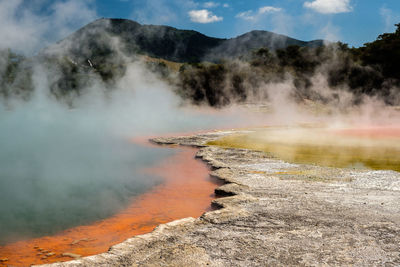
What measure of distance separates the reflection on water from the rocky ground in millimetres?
2465

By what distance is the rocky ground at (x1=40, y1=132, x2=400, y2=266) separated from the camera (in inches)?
173

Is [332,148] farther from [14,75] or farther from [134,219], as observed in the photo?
[14,75]

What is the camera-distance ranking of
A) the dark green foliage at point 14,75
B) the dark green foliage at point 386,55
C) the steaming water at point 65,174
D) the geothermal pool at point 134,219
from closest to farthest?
1. the geothermal pool at point 134,219
2. the steaming water at point 65,174
3. the dark green foliage at point 386,55
4. the dark green foliage at point 14,75

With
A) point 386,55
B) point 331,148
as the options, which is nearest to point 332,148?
point 331,148

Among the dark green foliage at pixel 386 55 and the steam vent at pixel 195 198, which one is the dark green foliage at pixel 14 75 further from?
the dark green foliage at pixel 386 55

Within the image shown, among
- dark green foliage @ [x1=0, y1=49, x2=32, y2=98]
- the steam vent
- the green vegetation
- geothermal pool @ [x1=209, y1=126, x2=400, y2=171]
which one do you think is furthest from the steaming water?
the green vegetation

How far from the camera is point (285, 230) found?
17.3 ft

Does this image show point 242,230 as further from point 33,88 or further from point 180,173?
point 33,88

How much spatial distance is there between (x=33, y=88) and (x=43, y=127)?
22350 millimetres

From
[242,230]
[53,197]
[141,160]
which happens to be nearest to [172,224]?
[242,230]

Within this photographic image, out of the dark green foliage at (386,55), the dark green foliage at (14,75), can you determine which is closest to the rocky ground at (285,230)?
the dark green foliage at (386,55)

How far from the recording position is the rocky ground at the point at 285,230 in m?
4.40

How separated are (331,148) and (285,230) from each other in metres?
9.34

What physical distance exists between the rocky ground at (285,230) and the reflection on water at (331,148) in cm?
246
